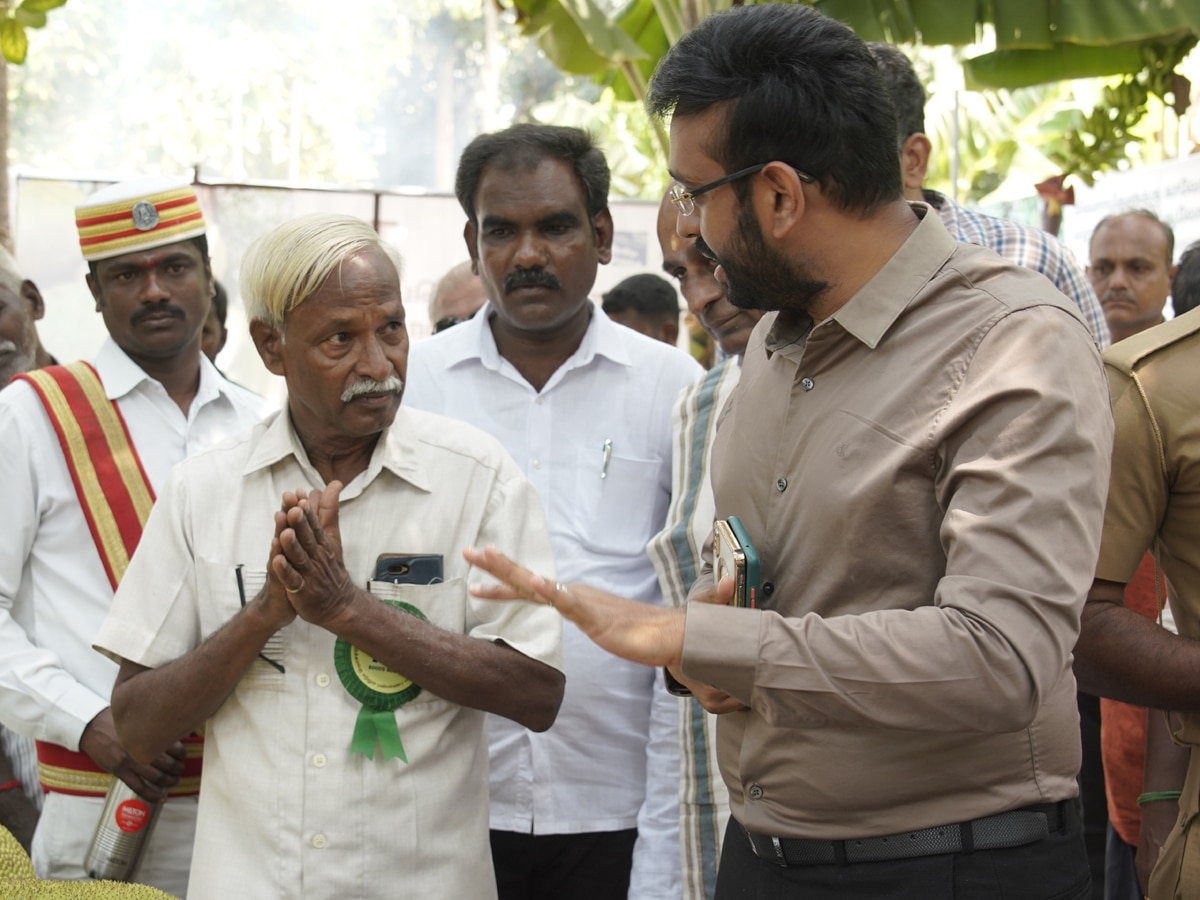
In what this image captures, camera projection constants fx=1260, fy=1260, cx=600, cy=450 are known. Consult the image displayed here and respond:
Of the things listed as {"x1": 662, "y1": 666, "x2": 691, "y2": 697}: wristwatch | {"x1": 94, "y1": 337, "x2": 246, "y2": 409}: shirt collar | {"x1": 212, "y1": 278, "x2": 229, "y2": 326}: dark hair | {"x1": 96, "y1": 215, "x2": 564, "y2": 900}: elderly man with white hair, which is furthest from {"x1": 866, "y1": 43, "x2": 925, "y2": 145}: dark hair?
{"x1": 212, "y1": 278, "x2": 229, "y2": 326}: dark hair

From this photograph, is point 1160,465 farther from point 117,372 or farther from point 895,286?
point 117,372

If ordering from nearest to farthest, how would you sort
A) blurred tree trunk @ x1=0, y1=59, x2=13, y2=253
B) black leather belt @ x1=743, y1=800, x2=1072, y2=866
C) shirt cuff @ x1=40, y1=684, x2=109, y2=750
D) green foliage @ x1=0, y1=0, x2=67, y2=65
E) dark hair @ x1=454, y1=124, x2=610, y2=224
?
1. black leather belt @ x1=743, y1=800, x2=1072, y2=866
2. shirt cuff @ x1=40, y1=684, x2=109, y2=750
3. dark hair @ x1=454, y1=124, x2=610, y2=224
4. green foliage @ x1=0, y1=0, x2=67, y2=65
5. blurred tree trunk @ x1=0, y1=59, x2=13, y2=253

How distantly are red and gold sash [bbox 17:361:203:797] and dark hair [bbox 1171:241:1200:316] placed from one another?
8.84 ft

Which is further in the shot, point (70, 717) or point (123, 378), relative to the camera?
point (123, 378)

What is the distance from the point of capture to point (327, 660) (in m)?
2.55

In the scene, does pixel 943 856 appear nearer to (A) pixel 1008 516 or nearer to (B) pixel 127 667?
(A) pixel 1008 516

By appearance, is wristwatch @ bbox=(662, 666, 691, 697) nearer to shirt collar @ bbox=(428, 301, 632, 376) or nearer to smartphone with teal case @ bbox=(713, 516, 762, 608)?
smartphone with teal case @ bbox=(713, 516, 762, 608)

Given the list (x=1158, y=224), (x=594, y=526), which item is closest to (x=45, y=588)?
(x=594, y=526)

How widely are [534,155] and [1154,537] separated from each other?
6.89ft

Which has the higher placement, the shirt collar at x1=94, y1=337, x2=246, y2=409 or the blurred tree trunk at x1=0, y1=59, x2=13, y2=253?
the blurred tree trunk at x1=0, y1=59, x2=13, y2=253

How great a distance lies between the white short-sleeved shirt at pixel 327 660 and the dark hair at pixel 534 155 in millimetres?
1308

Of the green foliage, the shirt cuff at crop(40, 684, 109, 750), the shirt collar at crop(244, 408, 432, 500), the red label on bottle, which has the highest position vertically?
the green foliage

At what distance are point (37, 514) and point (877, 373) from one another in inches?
94.0

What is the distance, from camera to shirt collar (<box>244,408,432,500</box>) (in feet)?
8.68
